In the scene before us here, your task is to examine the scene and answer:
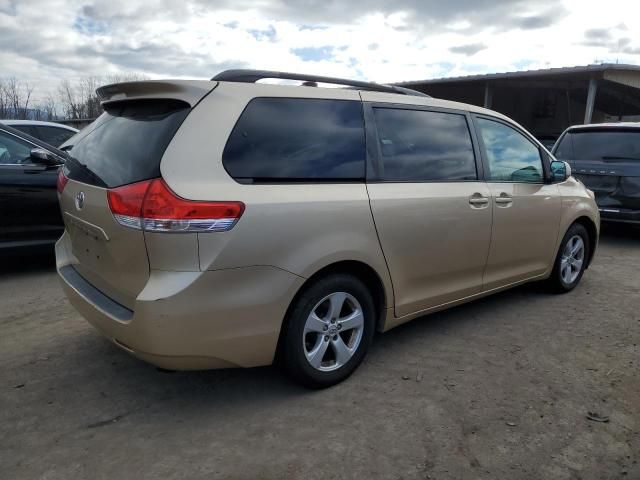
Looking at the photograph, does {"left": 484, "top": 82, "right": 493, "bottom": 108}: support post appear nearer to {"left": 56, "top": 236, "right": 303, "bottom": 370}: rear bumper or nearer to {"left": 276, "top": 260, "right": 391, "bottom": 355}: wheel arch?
{"left": 276, "top": 260, "right": 391, "bottom": 355}: wheel arch

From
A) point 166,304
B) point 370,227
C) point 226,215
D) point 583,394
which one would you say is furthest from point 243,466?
point 583,394

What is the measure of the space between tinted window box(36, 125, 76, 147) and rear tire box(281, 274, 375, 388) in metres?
7.75

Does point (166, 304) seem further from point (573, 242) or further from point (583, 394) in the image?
point (573, 242)

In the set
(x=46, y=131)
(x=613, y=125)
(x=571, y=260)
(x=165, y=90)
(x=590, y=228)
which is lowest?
(x=571, y=260)

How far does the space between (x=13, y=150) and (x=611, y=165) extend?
7393 mm

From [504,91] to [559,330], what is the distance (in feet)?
80.9

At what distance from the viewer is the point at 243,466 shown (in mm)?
2352

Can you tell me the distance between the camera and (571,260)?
4.93m

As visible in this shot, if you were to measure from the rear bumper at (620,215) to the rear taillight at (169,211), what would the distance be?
6.34m

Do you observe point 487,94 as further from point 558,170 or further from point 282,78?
point 282,78

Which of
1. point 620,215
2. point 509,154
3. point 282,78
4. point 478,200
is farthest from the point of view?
point 620,215

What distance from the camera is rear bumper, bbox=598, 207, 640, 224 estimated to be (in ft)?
22.8

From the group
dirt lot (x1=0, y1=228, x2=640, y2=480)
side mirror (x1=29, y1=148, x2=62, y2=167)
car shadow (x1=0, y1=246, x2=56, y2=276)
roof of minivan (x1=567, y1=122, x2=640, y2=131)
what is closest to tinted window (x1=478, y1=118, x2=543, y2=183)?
dirt lot (x1=0, y1=228, x2=640, y2=480)

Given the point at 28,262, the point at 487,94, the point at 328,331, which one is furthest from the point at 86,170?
the point at 487,94
